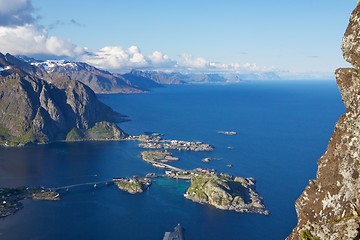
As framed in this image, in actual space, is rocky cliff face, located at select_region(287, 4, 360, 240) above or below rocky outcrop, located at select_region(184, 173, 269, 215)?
above

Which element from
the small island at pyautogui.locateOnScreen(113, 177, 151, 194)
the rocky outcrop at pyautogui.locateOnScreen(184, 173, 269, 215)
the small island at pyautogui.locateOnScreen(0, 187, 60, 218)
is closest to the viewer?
the rocky outcrop at pyautogui.locateOnScreen(184, 173, 269, 215)

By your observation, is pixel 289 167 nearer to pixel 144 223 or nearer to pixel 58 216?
pixel 144 223

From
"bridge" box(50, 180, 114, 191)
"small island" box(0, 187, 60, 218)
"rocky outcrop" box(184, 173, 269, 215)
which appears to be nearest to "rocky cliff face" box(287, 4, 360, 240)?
"rocky outcrop" box(184, 173, 269, 215)

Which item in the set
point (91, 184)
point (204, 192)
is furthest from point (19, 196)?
point (204, 192)

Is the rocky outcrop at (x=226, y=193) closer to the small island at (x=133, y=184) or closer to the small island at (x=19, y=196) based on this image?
the small island at (x=133, y=184)

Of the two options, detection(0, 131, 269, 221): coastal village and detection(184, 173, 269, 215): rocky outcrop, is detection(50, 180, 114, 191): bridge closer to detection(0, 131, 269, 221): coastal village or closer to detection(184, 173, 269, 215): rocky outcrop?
detection(0, 131, 269, 221): coastal village

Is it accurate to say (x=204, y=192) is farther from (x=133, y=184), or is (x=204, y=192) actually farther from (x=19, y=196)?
(x=19, y=196)
